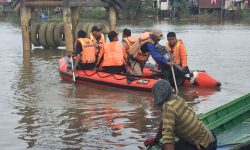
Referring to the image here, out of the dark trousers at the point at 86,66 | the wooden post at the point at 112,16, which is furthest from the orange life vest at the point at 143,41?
the wooden post at the point at 112,16

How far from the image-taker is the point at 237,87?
47.4 ft

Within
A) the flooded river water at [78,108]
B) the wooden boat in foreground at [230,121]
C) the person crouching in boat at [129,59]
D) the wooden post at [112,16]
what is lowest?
the flooded river water at [78,108]

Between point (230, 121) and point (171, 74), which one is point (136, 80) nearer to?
point (171, 74)

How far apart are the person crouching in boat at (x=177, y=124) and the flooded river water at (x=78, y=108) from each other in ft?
8.24

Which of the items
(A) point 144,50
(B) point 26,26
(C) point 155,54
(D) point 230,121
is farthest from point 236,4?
(D) point 230,121

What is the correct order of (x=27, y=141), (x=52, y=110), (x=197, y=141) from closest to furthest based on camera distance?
(x=197, y=141) → (x=27, y=141) → (x=52, y=110)

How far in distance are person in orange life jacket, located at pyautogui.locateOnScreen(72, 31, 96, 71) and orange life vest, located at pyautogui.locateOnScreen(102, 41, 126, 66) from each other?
26.8 inches

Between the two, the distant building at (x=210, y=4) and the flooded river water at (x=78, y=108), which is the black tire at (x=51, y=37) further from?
the distant building at (x=210, y=4)

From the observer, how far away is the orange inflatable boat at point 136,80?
1336 cm

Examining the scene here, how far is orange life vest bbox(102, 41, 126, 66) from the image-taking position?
14.0 meters

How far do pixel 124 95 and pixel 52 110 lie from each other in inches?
95.3

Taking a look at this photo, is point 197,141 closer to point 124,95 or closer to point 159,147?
point 159,147

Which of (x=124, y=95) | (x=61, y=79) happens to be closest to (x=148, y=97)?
(x=124, y=95)

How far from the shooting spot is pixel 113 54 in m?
14.1
